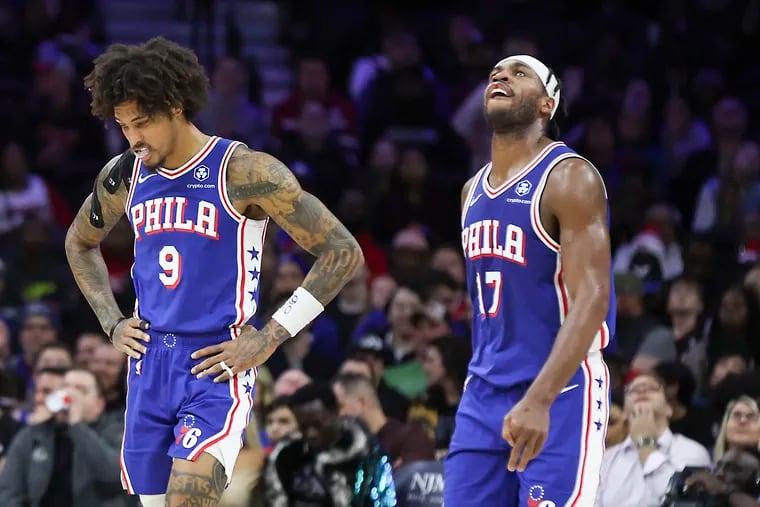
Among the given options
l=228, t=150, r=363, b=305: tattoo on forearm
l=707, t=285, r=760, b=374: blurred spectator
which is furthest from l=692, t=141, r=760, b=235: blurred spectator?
l=228, t=150, r=363, b=305: tattoo on forearm

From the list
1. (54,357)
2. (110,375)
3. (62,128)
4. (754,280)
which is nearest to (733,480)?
(754,280)

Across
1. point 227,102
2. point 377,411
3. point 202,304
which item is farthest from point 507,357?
point 227,102

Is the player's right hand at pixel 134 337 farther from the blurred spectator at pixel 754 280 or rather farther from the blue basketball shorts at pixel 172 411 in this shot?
the blurred spectator at pixel 754 280

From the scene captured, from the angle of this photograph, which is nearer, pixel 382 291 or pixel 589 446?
pixel 589 446

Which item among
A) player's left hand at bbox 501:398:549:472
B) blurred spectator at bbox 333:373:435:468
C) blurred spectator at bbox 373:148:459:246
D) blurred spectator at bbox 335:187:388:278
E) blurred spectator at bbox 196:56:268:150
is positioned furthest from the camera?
blurred spectator at bbox 196:56:268:150

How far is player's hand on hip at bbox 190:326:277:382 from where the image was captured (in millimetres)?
5238

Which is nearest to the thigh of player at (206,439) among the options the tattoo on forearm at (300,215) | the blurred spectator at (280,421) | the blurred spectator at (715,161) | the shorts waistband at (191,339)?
the shorts waistband at (191,339)

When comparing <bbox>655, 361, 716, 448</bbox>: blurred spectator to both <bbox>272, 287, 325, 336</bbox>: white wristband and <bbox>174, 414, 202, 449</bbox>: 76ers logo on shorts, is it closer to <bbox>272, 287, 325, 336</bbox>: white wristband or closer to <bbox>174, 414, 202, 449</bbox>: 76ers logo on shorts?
<bbox>272, 287, 325, 336</bbox>: white wristband

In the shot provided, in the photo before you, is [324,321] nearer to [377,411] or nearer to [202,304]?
[377,411]

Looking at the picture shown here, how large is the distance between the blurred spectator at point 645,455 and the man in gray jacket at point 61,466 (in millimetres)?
2796

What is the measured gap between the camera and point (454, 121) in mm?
13633

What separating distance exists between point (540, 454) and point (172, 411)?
1.38 m

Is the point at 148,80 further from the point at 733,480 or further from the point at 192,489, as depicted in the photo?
the point at 733,480

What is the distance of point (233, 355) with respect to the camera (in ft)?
17.3
